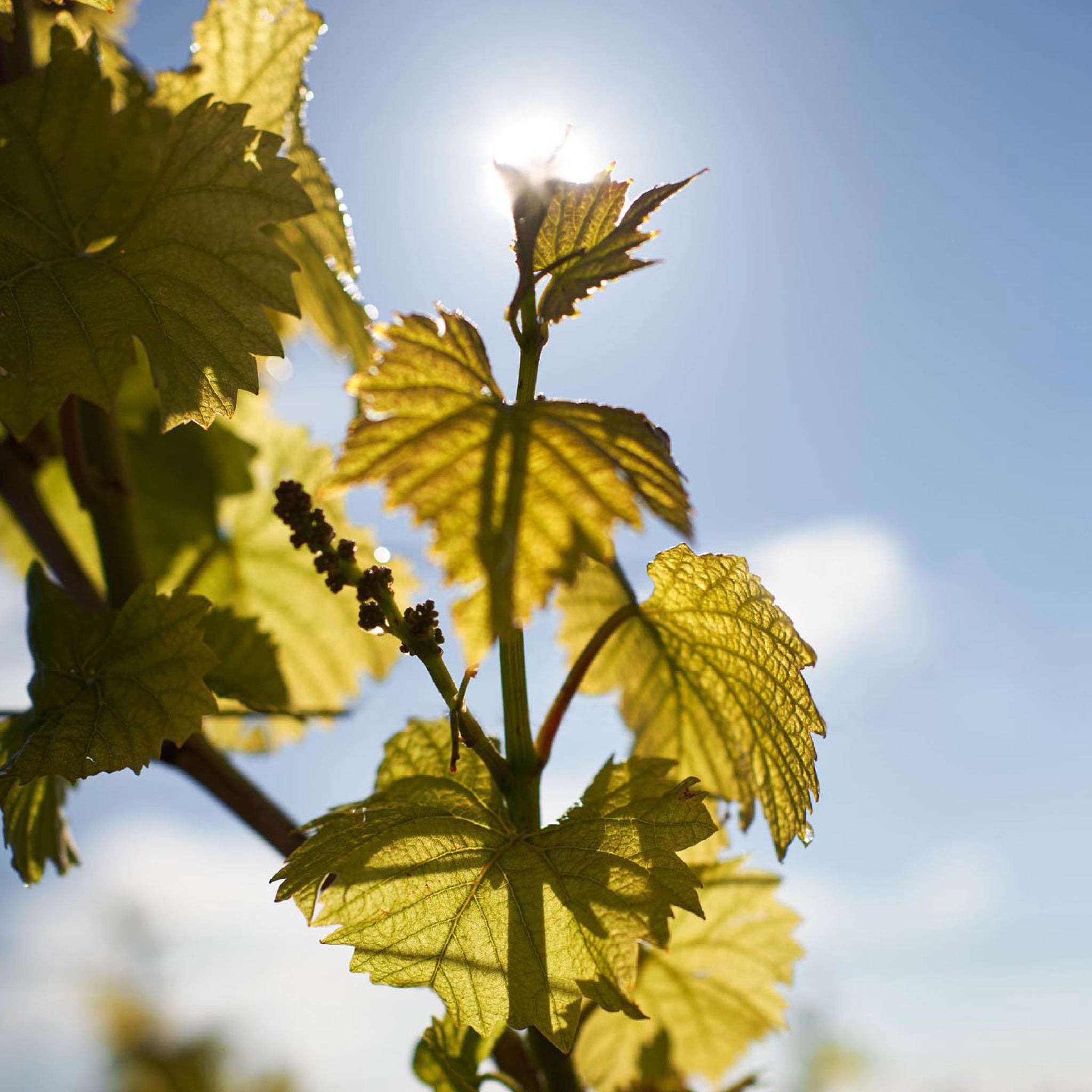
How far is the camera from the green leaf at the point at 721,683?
0.79 metres

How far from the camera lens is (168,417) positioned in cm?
78

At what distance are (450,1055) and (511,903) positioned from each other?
207mm

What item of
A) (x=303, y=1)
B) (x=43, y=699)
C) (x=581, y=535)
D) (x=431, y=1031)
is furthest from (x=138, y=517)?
(x=581, y=535)

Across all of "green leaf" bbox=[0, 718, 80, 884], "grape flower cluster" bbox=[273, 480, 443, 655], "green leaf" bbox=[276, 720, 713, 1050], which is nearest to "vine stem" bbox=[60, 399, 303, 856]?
"green leaf" bbox=[0, 718, 80, 884]

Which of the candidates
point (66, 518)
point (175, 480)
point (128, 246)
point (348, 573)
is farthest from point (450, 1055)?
point (66, 518)

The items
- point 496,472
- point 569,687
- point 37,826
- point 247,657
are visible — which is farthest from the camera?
point 247,657

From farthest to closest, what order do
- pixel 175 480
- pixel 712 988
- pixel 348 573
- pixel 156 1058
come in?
1. pixel 156 1058
2. pixel 175 480
3. pixel 712 988
4. pixel 348 573

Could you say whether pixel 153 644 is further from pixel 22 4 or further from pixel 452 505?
pixel 22 4

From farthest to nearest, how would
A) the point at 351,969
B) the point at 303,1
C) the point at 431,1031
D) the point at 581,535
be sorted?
the point at 303,1
the point at 431,1031
the point at 351,969
the point at 581,535

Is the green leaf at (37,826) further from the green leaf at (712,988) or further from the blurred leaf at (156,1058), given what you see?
the blurred leaf at (156,1058)

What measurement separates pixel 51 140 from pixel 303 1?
43 centimetres

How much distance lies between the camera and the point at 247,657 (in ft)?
3.57

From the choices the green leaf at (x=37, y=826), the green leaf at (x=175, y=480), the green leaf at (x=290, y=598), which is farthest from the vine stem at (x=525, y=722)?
the green leaf at (x=175, y=480)

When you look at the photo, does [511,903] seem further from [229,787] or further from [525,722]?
[229,787]
